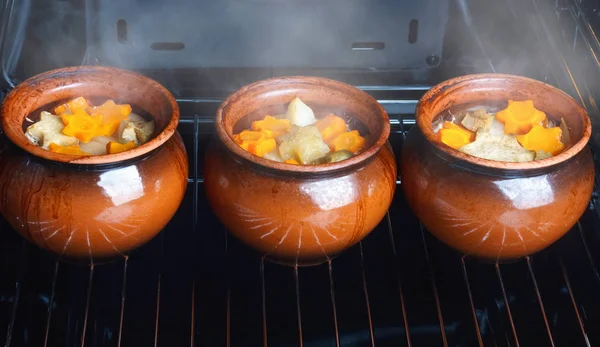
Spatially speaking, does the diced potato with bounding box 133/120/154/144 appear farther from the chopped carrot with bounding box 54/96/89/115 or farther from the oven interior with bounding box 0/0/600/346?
the oven interior with bounding box 0/0/600/346

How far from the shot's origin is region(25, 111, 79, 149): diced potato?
125cm

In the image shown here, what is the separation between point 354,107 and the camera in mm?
1371

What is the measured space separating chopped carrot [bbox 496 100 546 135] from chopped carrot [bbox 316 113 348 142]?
32 centimetres

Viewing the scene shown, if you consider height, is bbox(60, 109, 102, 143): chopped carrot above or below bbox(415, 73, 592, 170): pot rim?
above

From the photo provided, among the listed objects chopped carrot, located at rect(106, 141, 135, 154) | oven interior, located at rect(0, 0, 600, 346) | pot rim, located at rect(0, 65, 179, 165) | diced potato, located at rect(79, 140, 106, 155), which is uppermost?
pot rim, located at rect(0, 65, 179, 165)

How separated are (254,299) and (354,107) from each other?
50 cm

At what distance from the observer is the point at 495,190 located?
1.20 metres

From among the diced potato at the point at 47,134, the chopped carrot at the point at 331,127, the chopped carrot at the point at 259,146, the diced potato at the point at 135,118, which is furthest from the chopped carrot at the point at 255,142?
the diced potato at the point at 47,134

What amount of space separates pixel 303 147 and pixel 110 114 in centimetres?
40

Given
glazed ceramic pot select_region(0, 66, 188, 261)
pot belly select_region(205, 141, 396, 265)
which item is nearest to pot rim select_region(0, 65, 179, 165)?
glazed ceramic pot select_region(0, 66, 188, 261)

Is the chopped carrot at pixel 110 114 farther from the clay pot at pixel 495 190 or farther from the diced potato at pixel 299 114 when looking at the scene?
the clay pot at pixel 495 190

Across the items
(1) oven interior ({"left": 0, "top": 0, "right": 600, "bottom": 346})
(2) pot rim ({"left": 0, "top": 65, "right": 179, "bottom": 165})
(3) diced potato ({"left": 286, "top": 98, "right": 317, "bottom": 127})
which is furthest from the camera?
(1) oven interior ({"left": 0, "top": 0, "right": 600, "bottom": 346})

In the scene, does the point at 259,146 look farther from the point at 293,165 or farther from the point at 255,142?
the point at 293,165

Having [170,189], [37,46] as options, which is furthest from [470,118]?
[37,46]
